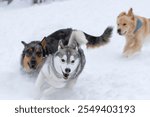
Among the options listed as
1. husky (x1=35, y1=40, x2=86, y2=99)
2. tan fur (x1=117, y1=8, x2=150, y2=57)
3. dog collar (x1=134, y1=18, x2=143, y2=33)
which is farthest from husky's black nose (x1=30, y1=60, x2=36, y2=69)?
dog collar (x1=134, y1=18, x2=143, y2=33)

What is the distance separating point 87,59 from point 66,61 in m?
2.66

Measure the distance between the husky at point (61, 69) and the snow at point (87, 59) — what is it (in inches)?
7.9

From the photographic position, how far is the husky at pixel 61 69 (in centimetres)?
646

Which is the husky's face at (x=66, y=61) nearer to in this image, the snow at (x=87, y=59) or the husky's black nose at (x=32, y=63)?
the snow at (x=87, y=59)

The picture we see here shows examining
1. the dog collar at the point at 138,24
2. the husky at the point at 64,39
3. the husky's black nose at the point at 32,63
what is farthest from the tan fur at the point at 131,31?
Answer: the husky's black nose at the point at 32,63

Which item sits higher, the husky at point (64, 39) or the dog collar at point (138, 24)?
the dog collar at point (138, 24)

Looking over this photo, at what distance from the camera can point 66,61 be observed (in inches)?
251

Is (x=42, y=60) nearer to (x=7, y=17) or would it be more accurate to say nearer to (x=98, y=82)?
(x=98, y=82)

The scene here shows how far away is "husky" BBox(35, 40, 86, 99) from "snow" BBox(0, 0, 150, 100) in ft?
0.66

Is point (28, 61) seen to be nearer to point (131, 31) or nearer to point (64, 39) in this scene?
point (64, 39)

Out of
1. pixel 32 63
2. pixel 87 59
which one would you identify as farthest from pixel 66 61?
pixel 87 59

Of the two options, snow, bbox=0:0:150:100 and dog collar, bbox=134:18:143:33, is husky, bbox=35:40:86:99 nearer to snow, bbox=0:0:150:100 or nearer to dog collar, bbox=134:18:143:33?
snow, bbox=0:0:150:100

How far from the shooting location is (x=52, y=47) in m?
7.99

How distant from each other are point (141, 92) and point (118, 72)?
114 centimetres
